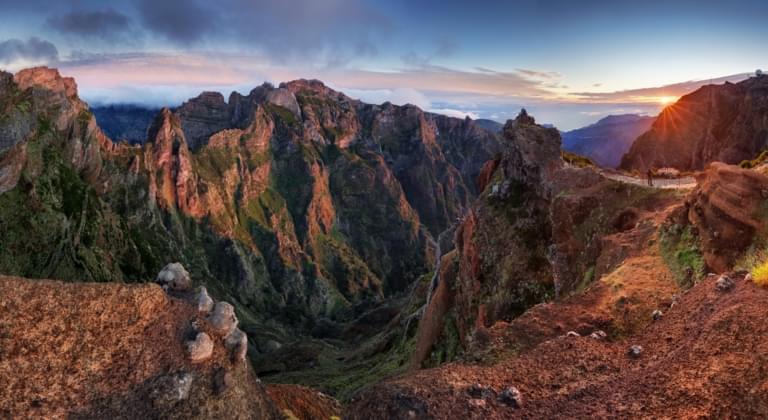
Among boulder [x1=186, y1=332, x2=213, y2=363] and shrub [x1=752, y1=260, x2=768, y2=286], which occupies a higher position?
shrub [x1=752, y1=260, x2=768, y2=286]

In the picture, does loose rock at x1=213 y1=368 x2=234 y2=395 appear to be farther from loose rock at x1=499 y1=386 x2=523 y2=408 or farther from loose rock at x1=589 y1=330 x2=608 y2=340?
loose rock at x1=589 y1=330 x2=608 y2=340

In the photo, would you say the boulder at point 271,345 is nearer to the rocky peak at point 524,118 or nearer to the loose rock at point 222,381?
the rocky peak at point 524,118

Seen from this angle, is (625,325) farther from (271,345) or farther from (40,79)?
(271,345)

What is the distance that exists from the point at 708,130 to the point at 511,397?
143 m

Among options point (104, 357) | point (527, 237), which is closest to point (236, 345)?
point (104, 357)

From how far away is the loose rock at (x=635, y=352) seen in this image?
45.8ft

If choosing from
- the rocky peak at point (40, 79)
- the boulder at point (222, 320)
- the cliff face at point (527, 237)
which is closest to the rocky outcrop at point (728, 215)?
the cliff face at point (527, 237)

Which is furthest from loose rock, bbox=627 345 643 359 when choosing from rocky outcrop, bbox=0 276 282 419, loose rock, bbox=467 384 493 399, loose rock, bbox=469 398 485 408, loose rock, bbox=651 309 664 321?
rocky outcrop, bbox=0 276 282 419

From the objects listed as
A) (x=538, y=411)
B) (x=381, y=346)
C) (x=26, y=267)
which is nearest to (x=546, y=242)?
(x=538, y=411)

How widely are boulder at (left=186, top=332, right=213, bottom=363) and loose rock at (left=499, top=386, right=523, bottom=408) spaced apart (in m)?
8.70

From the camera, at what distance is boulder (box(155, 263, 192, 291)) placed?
60.0 feet

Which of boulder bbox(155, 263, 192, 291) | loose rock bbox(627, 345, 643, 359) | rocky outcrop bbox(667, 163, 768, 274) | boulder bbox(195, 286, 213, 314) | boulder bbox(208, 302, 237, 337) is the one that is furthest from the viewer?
rocky outcrop bbox(667, 163, 768, 274)

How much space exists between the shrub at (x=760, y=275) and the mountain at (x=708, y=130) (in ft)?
379

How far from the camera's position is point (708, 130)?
128125 mm
